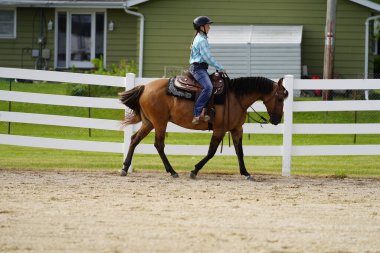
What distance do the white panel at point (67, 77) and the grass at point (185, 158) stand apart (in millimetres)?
1514

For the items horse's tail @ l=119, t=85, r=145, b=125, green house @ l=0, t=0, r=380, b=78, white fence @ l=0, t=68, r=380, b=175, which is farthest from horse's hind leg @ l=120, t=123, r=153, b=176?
green house @ l=0, t=0, r=380, b=78

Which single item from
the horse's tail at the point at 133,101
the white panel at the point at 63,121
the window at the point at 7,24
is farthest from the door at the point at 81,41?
the horse's tail at the point at 133,101

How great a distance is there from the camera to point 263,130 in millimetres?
15547

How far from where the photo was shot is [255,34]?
102 feet

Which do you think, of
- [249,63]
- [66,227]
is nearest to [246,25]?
[249,63]

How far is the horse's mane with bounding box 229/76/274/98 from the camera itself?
14.7 m

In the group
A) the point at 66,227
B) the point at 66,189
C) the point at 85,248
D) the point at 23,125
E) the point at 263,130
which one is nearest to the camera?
the point at 85,248

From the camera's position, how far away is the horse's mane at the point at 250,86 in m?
14.7

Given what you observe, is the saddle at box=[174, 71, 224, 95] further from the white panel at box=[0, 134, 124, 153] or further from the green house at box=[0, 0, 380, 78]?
the green house at box=[0, 0, 380, 78]

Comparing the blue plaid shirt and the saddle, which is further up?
the blue plaid shirt

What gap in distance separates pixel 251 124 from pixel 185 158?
149 inches

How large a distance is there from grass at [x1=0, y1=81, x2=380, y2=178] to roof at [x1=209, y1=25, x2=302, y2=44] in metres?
4.95

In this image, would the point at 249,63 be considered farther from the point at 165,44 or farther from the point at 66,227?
the point at 66,227

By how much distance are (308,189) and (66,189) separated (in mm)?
3358
